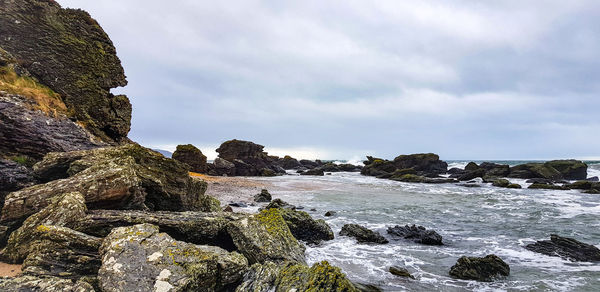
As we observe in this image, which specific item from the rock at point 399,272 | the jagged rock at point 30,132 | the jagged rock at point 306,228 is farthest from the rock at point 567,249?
the jagged rock at point 30,132

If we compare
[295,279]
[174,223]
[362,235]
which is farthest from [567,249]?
[174,223]

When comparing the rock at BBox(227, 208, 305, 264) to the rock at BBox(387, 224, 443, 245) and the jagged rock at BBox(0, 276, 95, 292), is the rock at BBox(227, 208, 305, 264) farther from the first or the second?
the rock at BBox(387, 224, 443, 245)

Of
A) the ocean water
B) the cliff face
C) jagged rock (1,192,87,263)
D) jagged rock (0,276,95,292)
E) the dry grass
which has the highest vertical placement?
the cliff face

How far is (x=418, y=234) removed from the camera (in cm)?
1386

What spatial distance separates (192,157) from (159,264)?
44863 mm

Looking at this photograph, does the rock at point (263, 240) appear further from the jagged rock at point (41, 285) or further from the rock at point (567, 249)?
the rock at point (567, 249)

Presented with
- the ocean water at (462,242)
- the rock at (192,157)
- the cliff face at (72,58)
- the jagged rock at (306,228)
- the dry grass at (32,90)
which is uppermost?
the cliff face at (72,58)

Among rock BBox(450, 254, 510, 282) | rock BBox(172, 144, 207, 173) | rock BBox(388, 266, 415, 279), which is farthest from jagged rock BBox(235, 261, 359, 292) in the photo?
rock BBox(172, 144, 207, 173)

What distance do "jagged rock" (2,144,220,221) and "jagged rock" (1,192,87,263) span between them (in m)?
0.68

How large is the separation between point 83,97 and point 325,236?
712 inches

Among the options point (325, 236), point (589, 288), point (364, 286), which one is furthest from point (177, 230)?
point (589, 288)

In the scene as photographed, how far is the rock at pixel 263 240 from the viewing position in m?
7.30

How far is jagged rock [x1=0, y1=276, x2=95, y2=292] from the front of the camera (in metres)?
4.22

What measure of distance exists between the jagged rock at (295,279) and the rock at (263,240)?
137 centimetres
